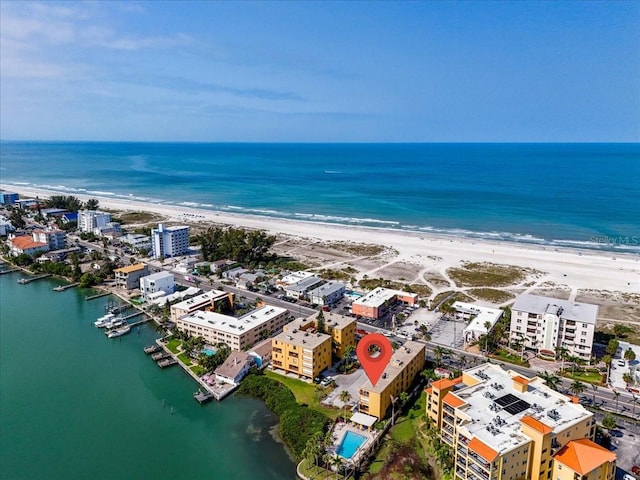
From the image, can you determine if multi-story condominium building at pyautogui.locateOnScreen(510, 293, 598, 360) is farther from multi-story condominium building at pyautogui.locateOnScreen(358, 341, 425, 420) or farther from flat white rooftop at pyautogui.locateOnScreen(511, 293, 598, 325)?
multi-story condominium building at pyautogui.locateOnScreen(358, 341, 425, 420)

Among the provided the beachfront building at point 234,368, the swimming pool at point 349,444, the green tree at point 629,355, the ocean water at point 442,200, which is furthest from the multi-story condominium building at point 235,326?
the ocean water at point 442,200

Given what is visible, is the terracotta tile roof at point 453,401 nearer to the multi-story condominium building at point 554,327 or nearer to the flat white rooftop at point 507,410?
the flat white rooftop at point 507,410

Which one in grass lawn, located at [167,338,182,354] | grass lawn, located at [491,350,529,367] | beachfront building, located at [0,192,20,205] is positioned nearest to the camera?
grass lawn, located at [491,350,529,367]

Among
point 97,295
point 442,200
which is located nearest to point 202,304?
point 97,295

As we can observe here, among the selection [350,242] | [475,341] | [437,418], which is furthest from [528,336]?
[350,242]

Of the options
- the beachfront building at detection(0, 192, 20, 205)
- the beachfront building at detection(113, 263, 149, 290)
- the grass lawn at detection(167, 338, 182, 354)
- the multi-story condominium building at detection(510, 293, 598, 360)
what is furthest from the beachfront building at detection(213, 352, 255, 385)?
the beachfront building at detection(0, 192, 20, 205)

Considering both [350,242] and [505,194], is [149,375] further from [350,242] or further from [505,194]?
[505,194]
